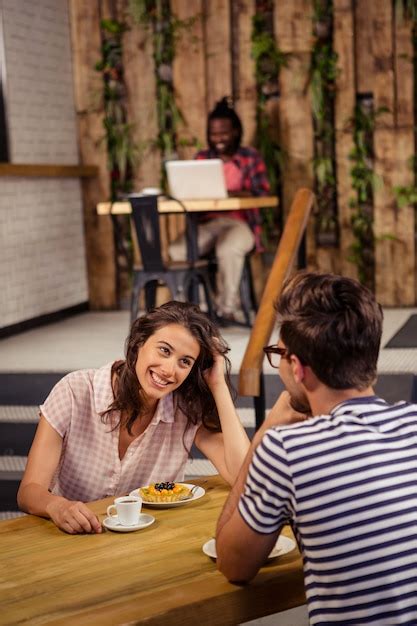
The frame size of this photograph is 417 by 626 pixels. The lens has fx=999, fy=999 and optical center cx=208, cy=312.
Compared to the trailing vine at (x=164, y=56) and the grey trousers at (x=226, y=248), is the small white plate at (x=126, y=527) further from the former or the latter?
the trailing vine at (x=164, y=56)

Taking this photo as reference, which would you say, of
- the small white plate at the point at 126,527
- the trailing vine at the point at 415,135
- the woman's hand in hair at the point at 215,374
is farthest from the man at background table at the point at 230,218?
the small white plate at the point at 126,527

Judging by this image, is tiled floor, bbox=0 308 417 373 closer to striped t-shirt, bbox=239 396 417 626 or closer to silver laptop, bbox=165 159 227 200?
silver laptop, bbox=165 159 227 200

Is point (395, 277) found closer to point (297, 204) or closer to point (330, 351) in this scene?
point (297, 204)

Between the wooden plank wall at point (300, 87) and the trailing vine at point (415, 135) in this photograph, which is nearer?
the trailing vine at point (415, 135)

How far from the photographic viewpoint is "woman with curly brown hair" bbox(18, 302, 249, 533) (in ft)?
7.89

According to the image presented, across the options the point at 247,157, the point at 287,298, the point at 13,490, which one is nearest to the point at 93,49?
the point at 247,157

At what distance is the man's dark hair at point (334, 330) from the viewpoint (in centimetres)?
159

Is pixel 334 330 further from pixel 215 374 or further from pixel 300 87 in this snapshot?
pixel 300 87

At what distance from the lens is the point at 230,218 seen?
21.9ft

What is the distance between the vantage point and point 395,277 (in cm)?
744

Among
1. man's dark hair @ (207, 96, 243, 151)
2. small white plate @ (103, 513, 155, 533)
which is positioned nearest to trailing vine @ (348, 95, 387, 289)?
man's dark hair @ (207, 96, 243, 151)

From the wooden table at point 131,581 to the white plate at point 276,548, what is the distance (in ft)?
0.04

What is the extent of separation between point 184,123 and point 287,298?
6123 millimetres

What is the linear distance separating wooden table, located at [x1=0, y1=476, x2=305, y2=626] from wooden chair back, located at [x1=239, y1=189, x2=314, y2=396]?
1.55 metres
